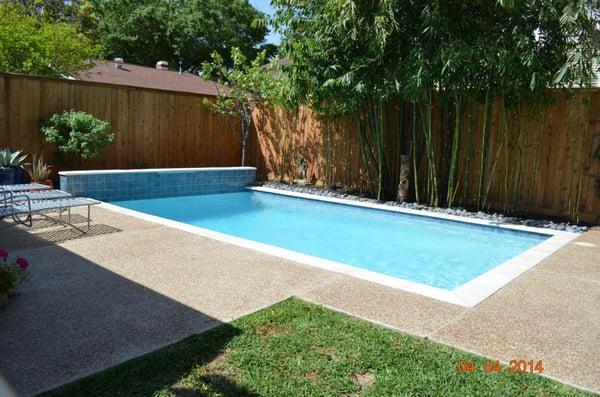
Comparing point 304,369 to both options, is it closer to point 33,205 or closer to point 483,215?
point 33,205

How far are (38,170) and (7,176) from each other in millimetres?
736

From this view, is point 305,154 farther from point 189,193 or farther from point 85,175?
point 85,175

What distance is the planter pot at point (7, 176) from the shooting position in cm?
690

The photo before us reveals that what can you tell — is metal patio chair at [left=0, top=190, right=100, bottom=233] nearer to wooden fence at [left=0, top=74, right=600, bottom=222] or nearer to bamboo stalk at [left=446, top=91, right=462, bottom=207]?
wooden fence at [left=0, top=74, right=600, bottom=222]

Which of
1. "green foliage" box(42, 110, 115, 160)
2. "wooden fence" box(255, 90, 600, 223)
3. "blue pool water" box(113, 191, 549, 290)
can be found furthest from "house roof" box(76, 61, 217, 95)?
"wooden fence" box(255, 90, 600, 223)

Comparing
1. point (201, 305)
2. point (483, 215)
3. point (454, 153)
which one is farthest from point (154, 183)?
point (201, 305)

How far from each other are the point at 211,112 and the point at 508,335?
9.41 meters

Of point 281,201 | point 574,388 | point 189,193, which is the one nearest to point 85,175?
point 189,193

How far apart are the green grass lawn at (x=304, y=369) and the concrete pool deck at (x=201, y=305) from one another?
15cm

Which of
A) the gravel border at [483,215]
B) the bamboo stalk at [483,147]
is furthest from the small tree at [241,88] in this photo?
the bamboo stalk at [483,147]

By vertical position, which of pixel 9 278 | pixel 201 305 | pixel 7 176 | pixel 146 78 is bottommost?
pixel 201 305

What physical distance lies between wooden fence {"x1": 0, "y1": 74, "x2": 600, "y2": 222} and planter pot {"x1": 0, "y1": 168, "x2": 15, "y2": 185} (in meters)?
1.45

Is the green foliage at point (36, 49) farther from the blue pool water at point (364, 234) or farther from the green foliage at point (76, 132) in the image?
the blue pool water at point (364, 234)

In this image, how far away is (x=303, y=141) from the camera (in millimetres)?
10586
